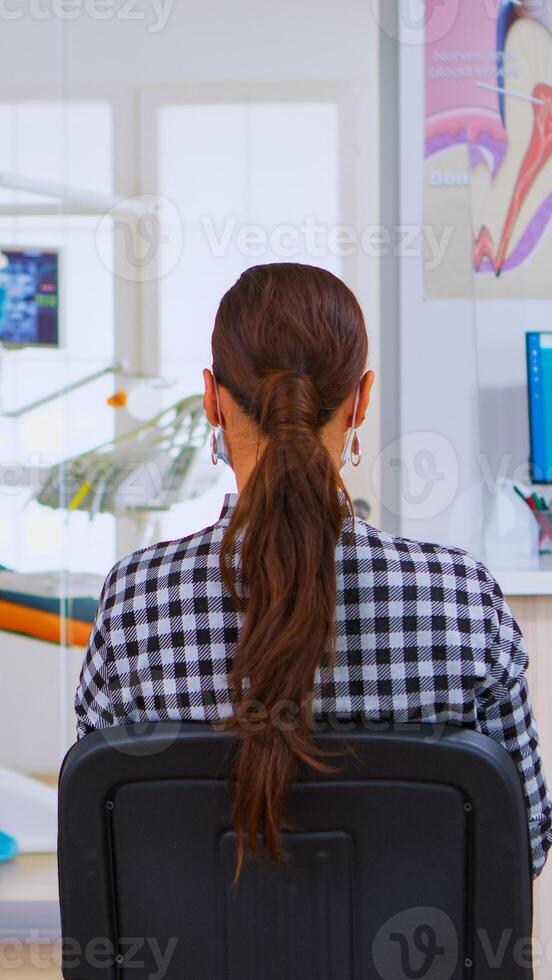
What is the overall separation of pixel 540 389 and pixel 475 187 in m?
0.38

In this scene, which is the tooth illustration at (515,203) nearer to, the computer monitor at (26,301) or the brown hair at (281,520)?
the brown hair at (281,520)

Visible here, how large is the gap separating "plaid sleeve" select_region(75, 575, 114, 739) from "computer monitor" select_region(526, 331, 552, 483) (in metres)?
1.01

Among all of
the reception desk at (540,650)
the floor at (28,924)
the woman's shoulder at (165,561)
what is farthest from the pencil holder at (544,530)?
the floor at (28,924)

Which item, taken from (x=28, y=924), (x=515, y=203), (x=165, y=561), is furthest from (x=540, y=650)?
(x=28, y=924)

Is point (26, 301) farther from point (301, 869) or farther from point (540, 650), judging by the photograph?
point (301, 869)

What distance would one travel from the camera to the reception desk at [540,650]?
1653mm

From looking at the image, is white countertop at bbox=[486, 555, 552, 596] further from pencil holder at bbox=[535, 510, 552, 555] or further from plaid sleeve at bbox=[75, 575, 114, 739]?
plaid sleeve at bbox=[75, 575, 114, 739]

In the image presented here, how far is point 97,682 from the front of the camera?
2.86 ft

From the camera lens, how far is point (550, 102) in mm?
1743

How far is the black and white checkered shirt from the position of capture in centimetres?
80

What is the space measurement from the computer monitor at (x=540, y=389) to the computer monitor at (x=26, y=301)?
123 cm

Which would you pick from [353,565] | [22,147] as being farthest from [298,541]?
[22,147]

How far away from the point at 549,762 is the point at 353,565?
105 centimetres

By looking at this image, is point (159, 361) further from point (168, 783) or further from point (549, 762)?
point (168, 783)
